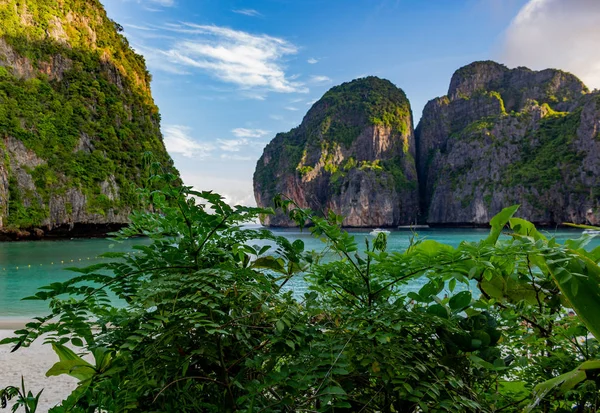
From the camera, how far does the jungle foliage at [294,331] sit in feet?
1.95

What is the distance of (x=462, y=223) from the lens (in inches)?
3076

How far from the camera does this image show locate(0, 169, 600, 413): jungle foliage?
593mm

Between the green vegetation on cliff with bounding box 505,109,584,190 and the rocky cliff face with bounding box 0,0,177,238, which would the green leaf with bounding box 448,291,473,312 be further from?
the green vegetation on cliff with bounding box 505,109,584,190

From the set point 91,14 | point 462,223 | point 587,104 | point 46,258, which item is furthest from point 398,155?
point 46,258

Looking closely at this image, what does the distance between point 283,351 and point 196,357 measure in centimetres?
18

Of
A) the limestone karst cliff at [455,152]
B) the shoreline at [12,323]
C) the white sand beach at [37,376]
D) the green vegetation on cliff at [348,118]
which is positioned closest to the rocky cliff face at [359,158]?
the green vegetation on cliff at [348,118]

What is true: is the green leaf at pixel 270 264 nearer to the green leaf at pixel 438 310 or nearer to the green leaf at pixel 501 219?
the green leaf at pixel 438 310

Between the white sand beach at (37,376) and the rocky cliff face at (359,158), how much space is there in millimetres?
76869

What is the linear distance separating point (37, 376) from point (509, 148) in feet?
282

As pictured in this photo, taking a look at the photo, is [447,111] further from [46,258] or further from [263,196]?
[46,258]

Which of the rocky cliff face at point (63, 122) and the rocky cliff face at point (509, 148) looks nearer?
the rocky cliff face at point (63, 122)

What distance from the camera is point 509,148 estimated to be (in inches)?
2936

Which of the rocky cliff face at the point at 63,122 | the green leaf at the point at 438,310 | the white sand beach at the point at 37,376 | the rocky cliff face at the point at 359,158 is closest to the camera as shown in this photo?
the green leaf at the point at 438,310

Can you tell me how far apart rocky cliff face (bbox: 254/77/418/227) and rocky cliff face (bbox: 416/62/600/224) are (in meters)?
7.49
